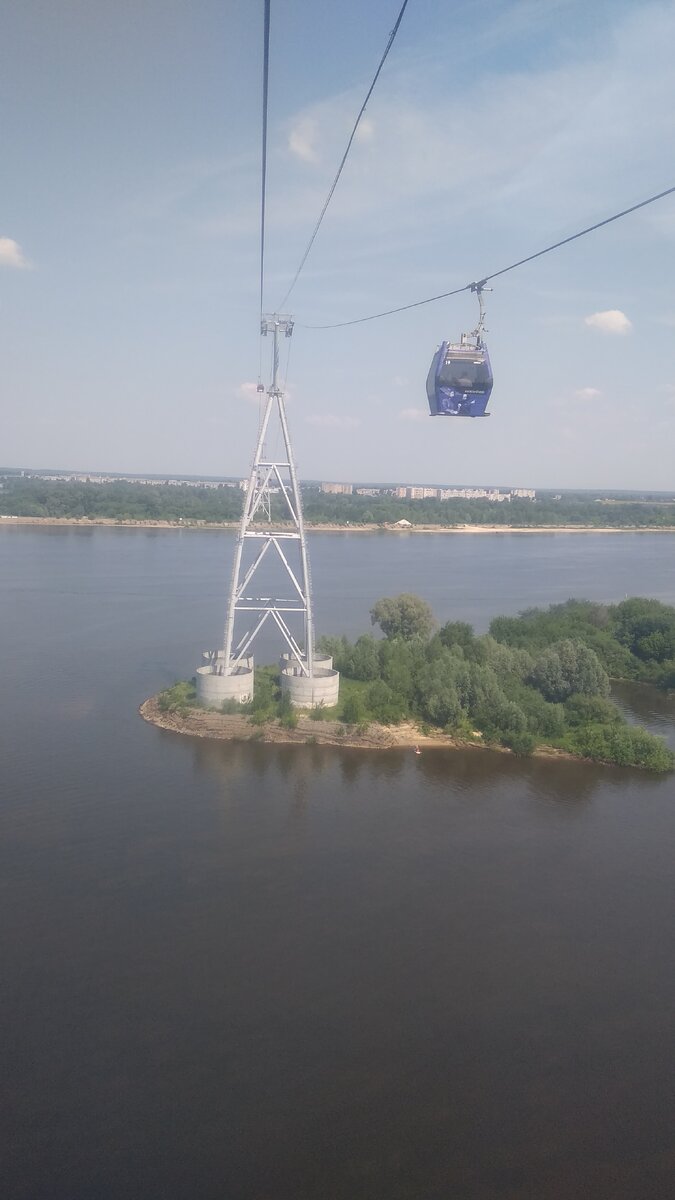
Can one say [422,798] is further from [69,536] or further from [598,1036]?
[69,536]

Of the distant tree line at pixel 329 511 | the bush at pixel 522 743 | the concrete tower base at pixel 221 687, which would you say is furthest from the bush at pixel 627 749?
the distant tree line at pixel 329 511

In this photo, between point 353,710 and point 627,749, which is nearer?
point 627,749

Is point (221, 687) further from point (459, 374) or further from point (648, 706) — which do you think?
point (648, 706)

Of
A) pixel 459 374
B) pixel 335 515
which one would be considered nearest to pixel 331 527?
pixel 335 515

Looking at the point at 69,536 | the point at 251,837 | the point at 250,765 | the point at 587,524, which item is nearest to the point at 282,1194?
the point at 251,837

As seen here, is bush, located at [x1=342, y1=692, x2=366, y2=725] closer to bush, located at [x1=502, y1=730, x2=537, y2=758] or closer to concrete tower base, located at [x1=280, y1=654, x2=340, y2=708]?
concrete tower base, located at [x1=280, y1=654, x2=340, y2=708]

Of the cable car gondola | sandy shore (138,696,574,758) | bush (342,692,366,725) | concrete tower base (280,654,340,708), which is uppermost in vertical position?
the cable car gondola

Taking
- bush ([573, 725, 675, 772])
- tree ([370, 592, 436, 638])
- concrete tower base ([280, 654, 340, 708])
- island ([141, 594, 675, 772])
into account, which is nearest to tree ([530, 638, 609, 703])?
island ([141, 594, 675, 772])
